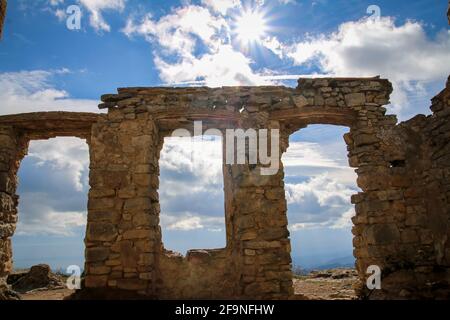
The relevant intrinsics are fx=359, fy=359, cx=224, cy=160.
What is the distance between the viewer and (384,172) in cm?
711

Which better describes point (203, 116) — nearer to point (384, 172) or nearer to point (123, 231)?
point (123, 231)

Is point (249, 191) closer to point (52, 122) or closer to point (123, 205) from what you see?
point (123, 205)

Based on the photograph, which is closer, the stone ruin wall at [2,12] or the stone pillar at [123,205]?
the stone ruin wall at [2,12]

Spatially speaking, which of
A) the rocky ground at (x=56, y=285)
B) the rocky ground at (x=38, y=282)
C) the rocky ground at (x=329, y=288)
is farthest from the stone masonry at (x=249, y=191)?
the rocky ground at (x=38, y=282)

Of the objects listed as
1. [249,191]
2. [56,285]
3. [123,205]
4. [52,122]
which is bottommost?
[56,285]

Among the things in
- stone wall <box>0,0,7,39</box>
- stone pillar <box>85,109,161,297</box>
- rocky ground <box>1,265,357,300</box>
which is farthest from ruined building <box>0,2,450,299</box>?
stone wall <box>0,0,7,39</box>

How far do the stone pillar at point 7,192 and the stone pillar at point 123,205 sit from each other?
1.81 metres

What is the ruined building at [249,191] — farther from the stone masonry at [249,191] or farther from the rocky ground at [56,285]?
the rocky ground at [56,285]

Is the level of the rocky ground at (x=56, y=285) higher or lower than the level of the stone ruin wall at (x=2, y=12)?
lower

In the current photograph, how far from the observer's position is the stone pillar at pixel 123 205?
653cm

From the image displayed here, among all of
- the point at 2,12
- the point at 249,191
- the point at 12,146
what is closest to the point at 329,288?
the point at 249,191

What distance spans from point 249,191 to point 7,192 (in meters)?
4.92

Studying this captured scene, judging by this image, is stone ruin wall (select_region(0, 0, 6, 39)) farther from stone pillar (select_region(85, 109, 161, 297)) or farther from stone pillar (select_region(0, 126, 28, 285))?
stone pillar (select_region(0, 126, 28, 285))

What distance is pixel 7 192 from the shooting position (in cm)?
732
